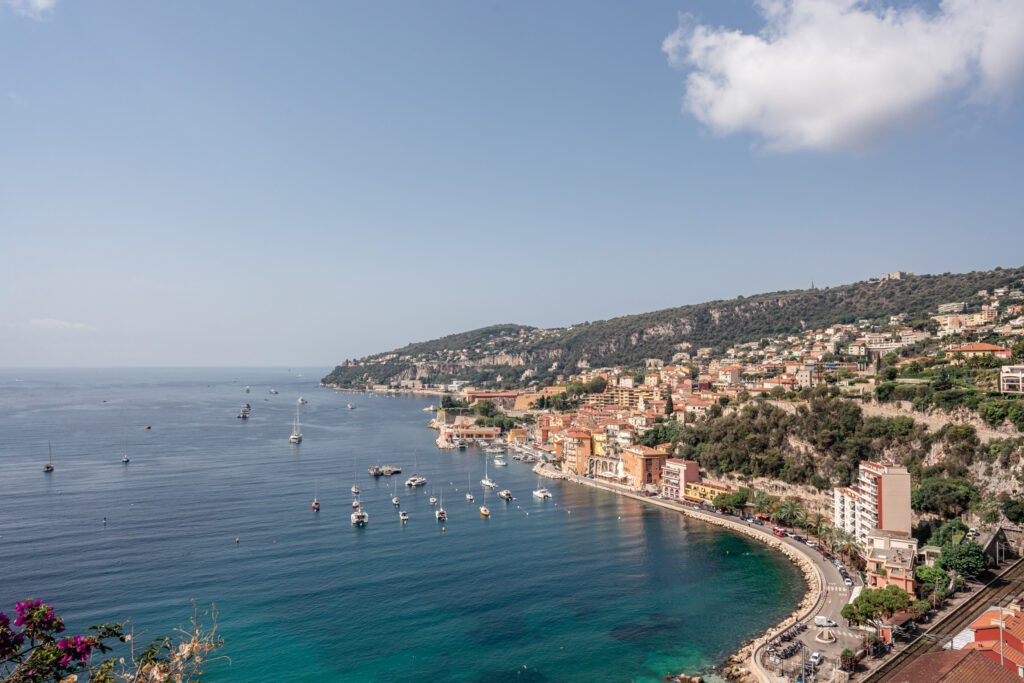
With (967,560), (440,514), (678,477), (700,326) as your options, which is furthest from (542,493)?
(700,326)

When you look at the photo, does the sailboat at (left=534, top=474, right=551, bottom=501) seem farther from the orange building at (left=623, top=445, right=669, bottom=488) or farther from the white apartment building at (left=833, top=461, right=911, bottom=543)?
the white apartment building at (left=833, top=461, right=911, bottom=543)

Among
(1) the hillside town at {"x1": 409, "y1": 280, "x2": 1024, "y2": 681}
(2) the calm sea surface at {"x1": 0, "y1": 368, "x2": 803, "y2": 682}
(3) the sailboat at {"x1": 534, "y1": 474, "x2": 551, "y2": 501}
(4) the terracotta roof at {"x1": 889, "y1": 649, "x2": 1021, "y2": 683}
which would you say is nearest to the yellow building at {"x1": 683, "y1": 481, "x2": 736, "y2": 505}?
(1) the hillside town at {"x1": 409, "y1": 280, "x2": 1024, "y2": 681}

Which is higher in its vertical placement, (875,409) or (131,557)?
(875,409)

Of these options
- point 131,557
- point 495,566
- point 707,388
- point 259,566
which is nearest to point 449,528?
point 495,566

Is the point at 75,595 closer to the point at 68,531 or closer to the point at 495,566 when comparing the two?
the point at 68,531

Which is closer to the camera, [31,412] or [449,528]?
[449,528]

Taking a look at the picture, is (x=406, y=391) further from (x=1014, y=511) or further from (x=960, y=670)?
(x=960, y=670)
